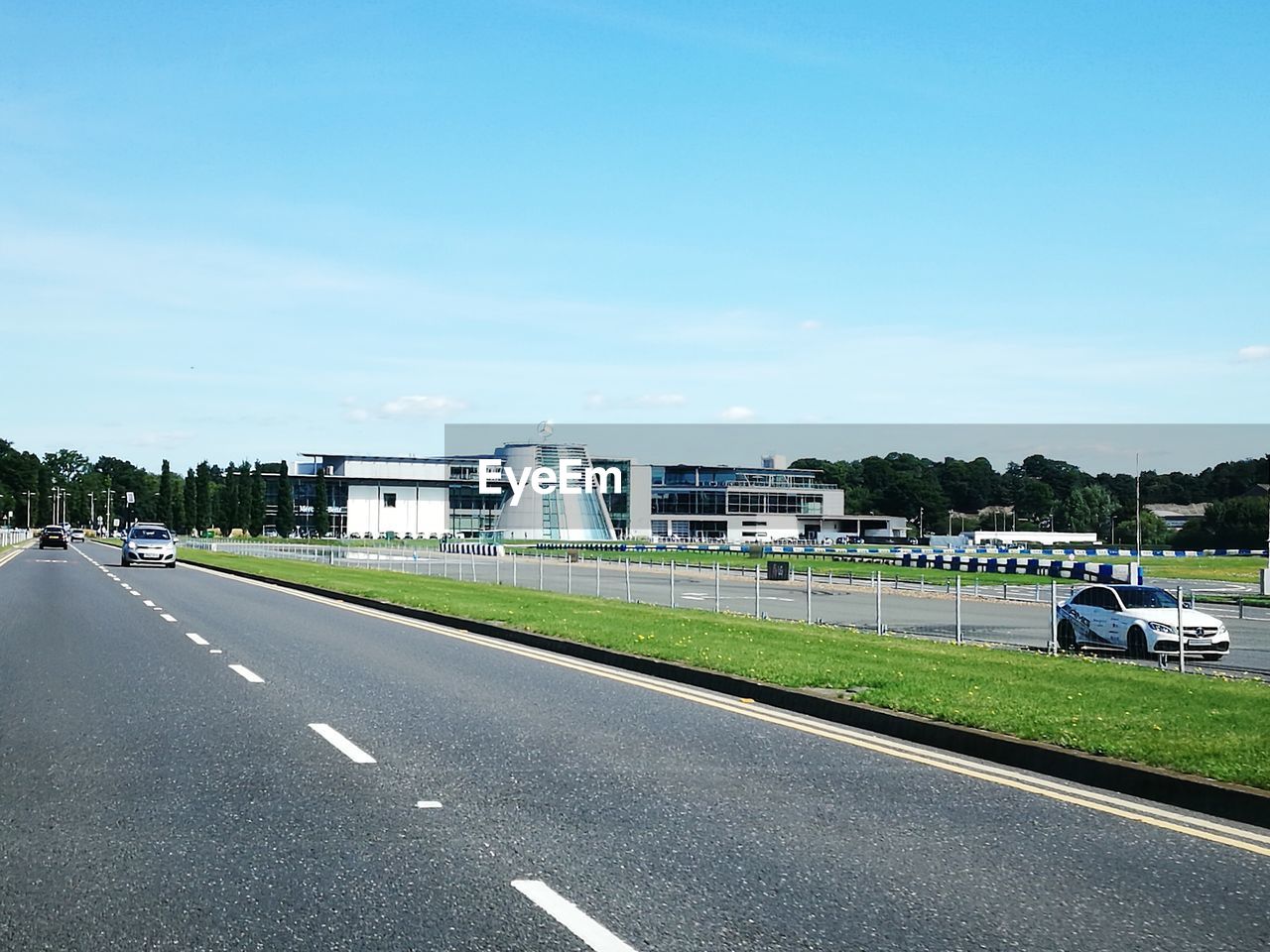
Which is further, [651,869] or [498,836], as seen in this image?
[498,836]

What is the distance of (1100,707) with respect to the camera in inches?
488

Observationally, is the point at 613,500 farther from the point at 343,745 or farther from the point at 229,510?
the point at 343,745

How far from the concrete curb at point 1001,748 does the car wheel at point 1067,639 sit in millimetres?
9873

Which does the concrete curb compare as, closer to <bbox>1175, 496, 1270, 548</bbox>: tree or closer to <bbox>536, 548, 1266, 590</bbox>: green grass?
<bbox>536, 548, 1266, 590</bbox>: green grass

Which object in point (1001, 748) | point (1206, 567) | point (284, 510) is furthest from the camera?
point (284, 510)

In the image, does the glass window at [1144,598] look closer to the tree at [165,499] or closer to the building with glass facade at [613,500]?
the building with glass facade at [613,500]

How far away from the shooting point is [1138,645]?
22.2m

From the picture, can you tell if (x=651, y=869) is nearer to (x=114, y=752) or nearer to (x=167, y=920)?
(x=167, y=920)

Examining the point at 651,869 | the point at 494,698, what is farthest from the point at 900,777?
the point at 494,698

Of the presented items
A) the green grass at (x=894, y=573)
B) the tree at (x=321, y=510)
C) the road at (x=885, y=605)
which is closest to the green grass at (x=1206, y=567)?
the green grass at (x=894, y=573)

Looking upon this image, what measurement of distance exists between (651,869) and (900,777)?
3350mm

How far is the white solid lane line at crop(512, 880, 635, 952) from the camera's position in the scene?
5.49 m

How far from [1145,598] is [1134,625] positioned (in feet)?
3.33

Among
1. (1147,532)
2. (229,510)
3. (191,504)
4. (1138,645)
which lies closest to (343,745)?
(1138,645)
